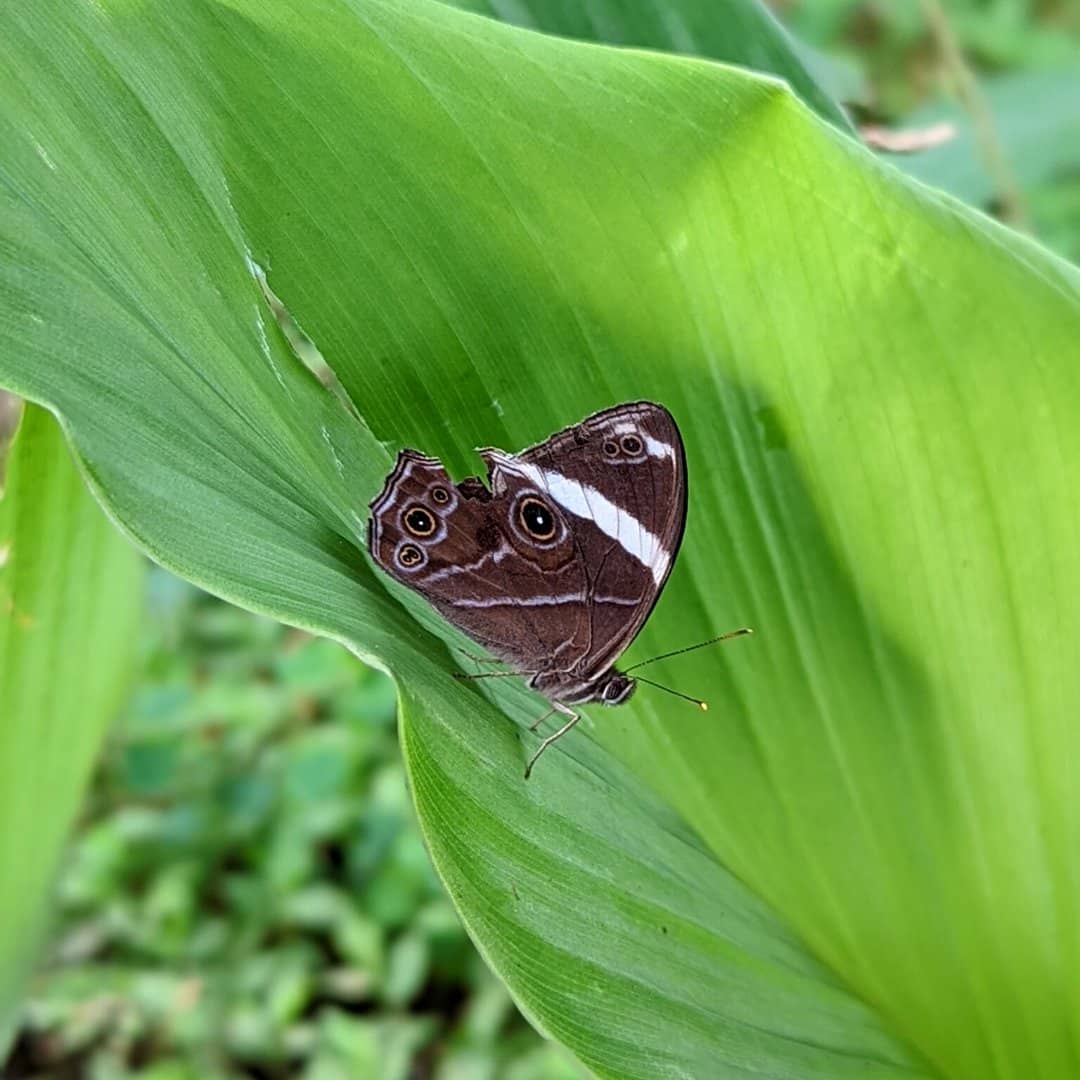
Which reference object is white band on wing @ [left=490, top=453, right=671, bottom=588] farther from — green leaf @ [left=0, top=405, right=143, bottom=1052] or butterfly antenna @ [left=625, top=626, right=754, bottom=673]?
green leaf @ [left=0, top=405, right=143, bottom=1052]

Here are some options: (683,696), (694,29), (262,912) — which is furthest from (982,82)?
(683,696)

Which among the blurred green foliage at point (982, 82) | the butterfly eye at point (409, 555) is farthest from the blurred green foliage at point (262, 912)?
the blurred green foliage at point (982, 82)

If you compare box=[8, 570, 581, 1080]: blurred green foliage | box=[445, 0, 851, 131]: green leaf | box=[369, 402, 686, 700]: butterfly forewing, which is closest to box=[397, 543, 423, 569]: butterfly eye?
box=[369, 402, 686, 700]: butterfly forewing

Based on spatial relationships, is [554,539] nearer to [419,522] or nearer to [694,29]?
[419,522]

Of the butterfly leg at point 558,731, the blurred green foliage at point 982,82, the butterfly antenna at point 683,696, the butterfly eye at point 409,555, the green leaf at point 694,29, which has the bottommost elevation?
Result: the blurred green foliage at point 982,82

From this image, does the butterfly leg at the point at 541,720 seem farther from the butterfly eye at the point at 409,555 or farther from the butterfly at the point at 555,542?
the butterfly eye at the point at 409,555

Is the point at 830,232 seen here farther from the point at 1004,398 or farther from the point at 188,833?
the point at 188,833

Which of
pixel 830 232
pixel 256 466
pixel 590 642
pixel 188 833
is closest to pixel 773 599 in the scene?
pixel 590 642
